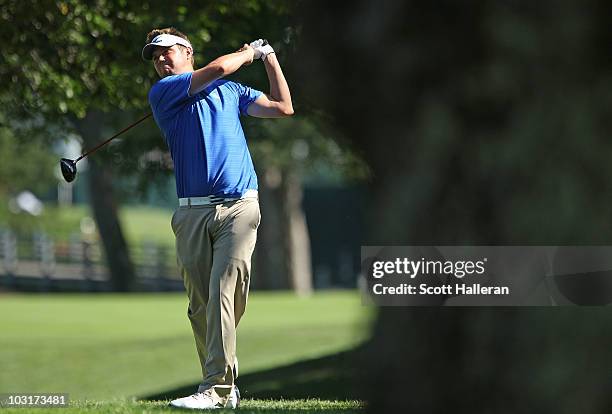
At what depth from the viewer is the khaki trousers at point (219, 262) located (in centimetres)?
615

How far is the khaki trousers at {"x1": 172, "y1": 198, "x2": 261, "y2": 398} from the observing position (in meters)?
6.15

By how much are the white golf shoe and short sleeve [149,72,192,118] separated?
4.41 ft

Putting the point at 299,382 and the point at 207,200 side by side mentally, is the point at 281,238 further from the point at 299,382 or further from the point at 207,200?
the point at 207,200

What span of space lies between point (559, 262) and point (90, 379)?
16.3m

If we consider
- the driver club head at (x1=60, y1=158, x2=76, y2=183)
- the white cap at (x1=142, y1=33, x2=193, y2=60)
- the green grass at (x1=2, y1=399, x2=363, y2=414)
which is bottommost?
the green grass at (x1=2, y1=399, x2=363, y2=414)

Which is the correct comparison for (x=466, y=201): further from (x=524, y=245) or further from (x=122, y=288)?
(x=122, y=288)

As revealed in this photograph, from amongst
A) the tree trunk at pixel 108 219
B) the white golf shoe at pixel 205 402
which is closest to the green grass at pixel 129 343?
the tree trunk at pixel 108 219

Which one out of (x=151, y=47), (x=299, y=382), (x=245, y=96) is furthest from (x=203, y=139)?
(x=299, y=382)

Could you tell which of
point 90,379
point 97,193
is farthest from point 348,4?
point 97,193

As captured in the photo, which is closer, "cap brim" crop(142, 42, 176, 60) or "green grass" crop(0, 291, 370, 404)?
"cap brim" crop(142, 42, 176, 60)

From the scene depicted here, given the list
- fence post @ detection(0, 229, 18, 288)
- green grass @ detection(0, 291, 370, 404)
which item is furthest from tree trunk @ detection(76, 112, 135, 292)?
fence post @ detection(0, 229, 18, 288)

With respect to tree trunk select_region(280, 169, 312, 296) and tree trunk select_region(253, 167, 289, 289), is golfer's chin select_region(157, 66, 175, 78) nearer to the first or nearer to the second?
tree trunk select_region(253, 167, 289, 289)

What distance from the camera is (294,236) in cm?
4162

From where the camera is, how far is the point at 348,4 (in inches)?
135
